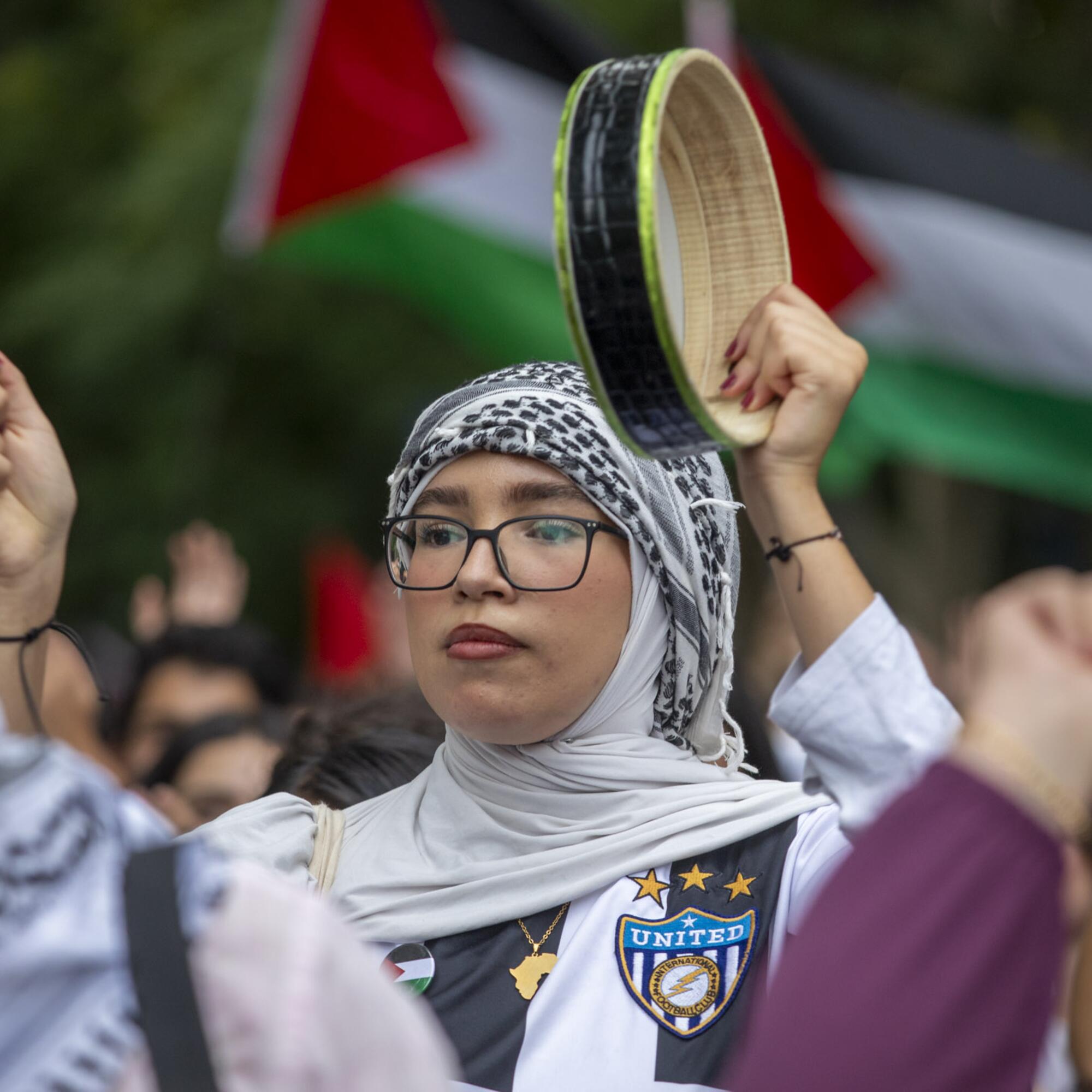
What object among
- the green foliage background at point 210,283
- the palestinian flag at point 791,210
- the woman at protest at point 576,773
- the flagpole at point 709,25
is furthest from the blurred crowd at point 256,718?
the green foliage background at point 210,283

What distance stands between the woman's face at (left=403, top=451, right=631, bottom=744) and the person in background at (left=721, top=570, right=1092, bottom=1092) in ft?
3.22

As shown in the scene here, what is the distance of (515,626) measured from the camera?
2.23 metres

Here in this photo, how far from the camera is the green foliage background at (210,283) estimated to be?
9523mm

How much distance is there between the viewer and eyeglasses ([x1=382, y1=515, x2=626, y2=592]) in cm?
226

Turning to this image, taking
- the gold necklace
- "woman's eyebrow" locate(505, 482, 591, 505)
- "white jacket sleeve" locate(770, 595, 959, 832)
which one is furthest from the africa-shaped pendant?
"woman's eyebrow" locate(505, 482, 591, 505)

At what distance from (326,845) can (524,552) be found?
0.53m

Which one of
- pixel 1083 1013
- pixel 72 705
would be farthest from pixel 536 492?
pixel 72 705

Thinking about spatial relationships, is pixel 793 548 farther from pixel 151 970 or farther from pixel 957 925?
pixel 151 970

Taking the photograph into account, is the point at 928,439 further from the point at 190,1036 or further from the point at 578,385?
the point at 190,1036

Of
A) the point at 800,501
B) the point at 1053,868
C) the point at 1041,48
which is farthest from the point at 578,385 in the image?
the point at 1041,48

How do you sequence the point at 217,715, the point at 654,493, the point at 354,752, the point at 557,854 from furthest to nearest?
the point at 217,715 < the point at 354,752 < the point at 654,493 < the point at 557,854

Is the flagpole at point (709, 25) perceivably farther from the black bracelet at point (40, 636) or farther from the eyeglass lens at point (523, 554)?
the black bracelet at point (40, 636)

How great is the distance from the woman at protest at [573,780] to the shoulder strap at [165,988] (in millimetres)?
896

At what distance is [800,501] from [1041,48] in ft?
31.1
